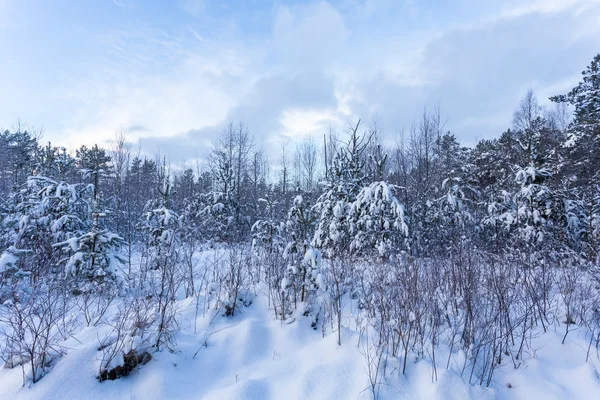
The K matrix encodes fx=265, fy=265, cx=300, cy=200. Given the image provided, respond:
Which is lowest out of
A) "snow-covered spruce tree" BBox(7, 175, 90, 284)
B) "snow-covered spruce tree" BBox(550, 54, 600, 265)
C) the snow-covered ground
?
the snow-covered ground

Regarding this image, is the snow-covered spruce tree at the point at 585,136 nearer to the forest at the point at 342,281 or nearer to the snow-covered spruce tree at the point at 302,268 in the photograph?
the forest at the point at 342,281

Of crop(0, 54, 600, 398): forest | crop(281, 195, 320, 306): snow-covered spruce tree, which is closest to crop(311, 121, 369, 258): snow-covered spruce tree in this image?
crop(0, 54, 600, 398): forest

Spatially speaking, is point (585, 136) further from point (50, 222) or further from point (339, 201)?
point (50, 222)

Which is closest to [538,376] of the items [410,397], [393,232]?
[410,397]

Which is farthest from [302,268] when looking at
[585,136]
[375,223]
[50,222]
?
[585,136]

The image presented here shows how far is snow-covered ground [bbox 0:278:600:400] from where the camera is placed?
265cm

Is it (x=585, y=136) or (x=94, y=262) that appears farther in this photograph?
(x=585, y=136)

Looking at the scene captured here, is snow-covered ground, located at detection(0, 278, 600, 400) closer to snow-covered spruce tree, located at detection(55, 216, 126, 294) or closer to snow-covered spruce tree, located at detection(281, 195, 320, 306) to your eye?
snow-covered spruce tree, located at detection(281, 195, 320, 306)

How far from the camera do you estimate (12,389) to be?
2500mm

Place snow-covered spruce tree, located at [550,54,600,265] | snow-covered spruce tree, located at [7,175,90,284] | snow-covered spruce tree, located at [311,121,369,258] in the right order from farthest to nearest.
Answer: snow-covered spruce tree, located at [550,54,600,265], snow-covered spruce tree, located at [311,121,369,258], snow-covered spruce tree, located at [7,175,90,284]

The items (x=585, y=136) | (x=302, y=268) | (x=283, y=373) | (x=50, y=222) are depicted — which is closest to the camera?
(x=283, y=373)

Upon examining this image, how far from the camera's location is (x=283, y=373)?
3117 mm

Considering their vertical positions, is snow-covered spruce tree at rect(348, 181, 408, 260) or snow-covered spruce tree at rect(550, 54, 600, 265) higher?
snow-covered spruce tree at rect(550, 54, 600, 265)

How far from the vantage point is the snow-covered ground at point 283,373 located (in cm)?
265
